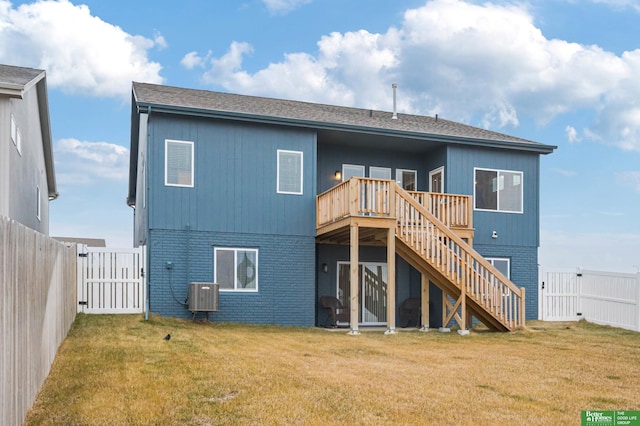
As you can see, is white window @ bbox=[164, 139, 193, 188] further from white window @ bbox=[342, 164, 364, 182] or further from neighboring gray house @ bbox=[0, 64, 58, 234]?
white window @ bbox=[342, 164, 364, 182]

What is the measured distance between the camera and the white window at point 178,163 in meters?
14.7

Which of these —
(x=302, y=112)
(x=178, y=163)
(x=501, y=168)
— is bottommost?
(x=178, y=163)

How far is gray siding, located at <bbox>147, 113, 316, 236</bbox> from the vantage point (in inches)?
573

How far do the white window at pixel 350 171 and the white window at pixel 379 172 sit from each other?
304 millimetres

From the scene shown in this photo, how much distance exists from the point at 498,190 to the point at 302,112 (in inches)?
247

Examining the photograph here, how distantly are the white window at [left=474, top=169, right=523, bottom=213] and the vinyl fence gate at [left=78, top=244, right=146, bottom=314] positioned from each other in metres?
9.68

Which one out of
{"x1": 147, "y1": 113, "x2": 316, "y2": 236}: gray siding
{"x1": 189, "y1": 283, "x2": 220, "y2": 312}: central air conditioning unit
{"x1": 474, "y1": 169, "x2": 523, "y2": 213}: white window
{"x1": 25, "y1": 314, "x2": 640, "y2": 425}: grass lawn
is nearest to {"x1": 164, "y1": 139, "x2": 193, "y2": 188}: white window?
{"x1": 147, "y1": 113, "x2": 316, "y2": 236}: gray siding

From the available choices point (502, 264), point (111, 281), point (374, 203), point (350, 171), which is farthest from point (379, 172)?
point (111, 281)

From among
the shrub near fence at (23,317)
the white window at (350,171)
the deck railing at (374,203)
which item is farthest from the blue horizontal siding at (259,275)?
the shrub near fence at (23,317)

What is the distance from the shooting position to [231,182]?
15.2m

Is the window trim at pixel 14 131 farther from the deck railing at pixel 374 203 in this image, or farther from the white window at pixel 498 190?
the white window at pixel 498 190

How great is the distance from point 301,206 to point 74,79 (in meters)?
7.32

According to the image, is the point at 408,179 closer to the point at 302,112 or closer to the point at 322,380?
the point at 302,112

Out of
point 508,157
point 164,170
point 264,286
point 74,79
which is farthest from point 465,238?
point 74,79
